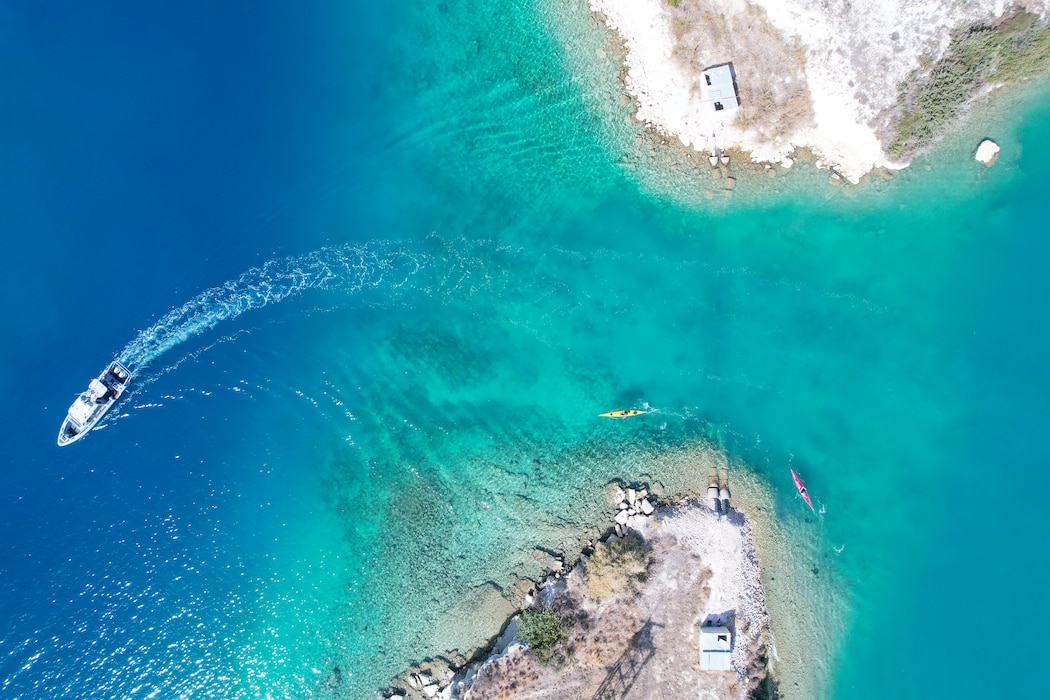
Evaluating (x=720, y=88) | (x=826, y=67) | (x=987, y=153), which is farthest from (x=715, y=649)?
(x=826, y=67)

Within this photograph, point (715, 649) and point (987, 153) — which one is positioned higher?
point (987, 153)

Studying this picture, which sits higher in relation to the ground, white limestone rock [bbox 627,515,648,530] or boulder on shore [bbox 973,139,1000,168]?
boulder on shore [bbox 973,139,1000,168]

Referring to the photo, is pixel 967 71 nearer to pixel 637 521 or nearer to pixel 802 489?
pixel 802 489

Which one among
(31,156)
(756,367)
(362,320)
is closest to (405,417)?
(362,320)

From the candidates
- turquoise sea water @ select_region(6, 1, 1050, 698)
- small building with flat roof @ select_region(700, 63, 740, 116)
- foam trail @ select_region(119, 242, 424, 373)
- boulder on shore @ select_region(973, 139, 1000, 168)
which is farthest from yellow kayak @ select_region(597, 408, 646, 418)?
boulder on shore @ select_region(973, 139, 1000, 168)

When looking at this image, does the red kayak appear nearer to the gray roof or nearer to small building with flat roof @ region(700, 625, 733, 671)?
small building with flat roof @ region(700, 625, 733, 671)

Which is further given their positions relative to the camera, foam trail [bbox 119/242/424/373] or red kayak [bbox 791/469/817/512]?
foam trail [bbox 119/242/424/373]

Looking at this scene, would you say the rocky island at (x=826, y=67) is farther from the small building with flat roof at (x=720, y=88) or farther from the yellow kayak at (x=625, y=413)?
the yellow kayak at (x=625, y=413)
